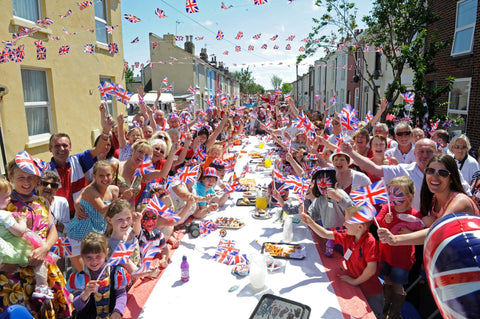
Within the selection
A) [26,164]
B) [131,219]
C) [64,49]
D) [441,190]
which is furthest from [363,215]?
[64,49]

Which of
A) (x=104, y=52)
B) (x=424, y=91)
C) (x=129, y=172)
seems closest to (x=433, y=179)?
(x=129, y=172)

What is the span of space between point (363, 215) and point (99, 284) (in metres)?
2.17

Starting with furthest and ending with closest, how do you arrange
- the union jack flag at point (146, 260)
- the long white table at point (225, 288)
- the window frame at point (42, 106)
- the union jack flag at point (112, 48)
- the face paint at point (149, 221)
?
the union jack flag at point (112, 48), the window frame at point (42, 106), the face paint at point (149, 221), the union jack flag at point (146, 260), the long white table at point (225, 288)

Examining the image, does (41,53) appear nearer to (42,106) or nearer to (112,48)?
(42,106)

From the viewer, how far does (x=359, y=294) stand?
263 cm

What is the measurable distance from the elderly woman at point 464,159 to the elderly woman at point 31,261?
4.78 meters

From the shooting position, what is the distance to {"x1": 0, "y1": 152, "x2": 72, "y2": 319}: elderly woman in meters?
2.29

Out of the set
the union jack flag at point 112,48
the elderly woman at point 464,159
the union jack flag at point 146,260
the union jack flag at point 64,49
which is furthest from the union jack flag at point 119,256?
the union jack flag at point 112,48

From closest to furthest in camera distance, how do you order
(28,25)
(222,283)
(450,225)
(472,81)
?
(450,225) → (222,283) → (28,25) → (472,81)

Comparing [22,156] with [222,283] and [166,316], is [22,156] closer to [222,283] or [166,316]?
[166,316]

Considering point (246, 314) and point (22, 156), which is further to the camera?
point (22, 156)

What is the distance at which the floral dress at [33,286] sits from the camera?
227cm

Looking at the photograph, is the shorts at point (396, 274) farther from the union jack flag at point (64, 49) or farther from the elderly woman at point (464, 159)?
the union jack flag at point (64, 49)

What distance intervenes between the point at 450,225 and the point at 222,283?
2.16m
